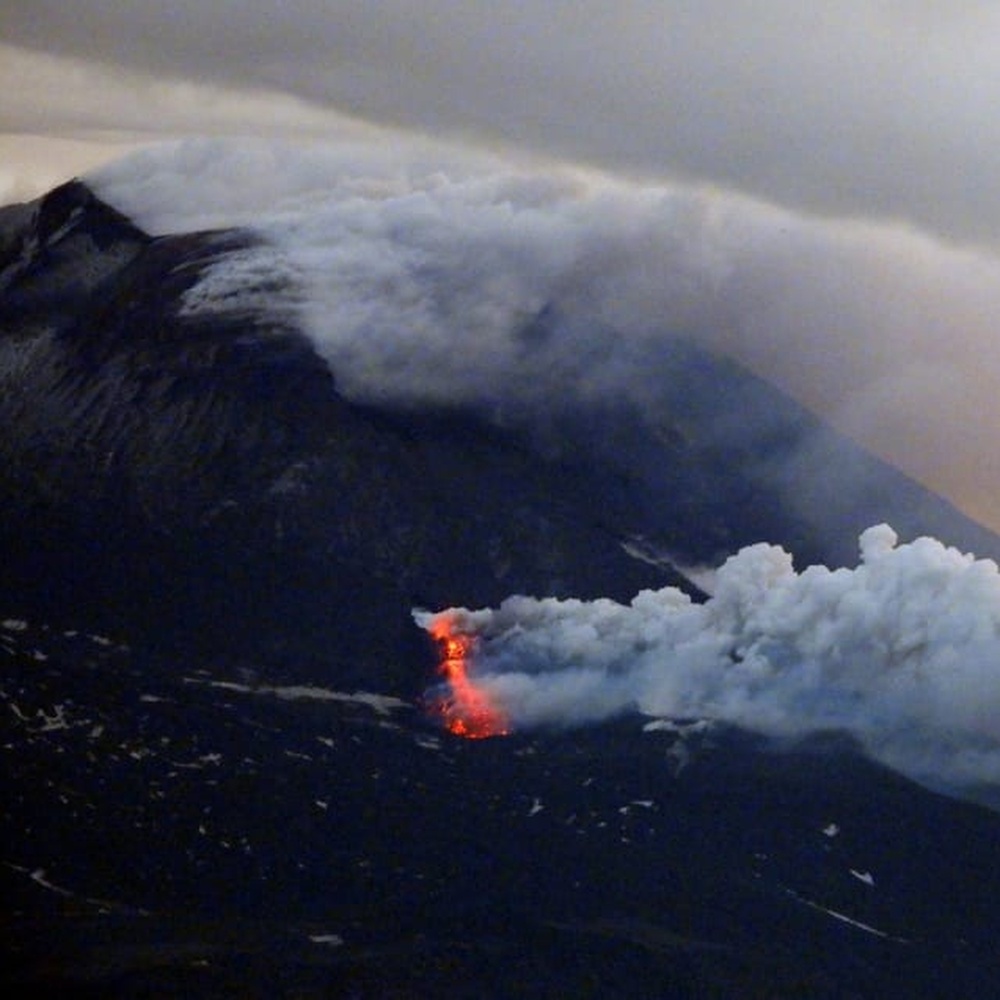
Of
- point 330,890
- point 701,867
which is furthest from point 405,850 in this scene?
point 701,867

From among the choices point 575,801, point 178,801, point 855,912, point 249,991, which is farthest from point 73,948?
point 855,912

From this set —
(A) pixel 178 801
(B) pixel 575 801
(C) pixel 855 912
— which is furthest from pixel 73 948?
(C) pixel 855 912

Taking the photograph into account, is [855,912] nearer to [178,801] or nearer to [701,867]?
[701,867]

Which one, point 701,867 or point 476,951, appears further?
point 701,867

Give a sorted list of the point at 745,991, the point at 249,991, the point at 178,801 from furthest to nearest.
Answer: the point at 178,801 < the point at 745,991 < the point at 249,991

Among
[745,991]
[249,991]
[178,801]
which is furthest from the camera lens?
[178,801]

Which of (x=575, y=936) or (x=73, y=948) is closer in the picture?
(x=73, y=948)

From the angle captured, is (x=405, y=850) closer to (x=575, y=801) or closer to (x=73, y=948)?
(x=575, y=801)
